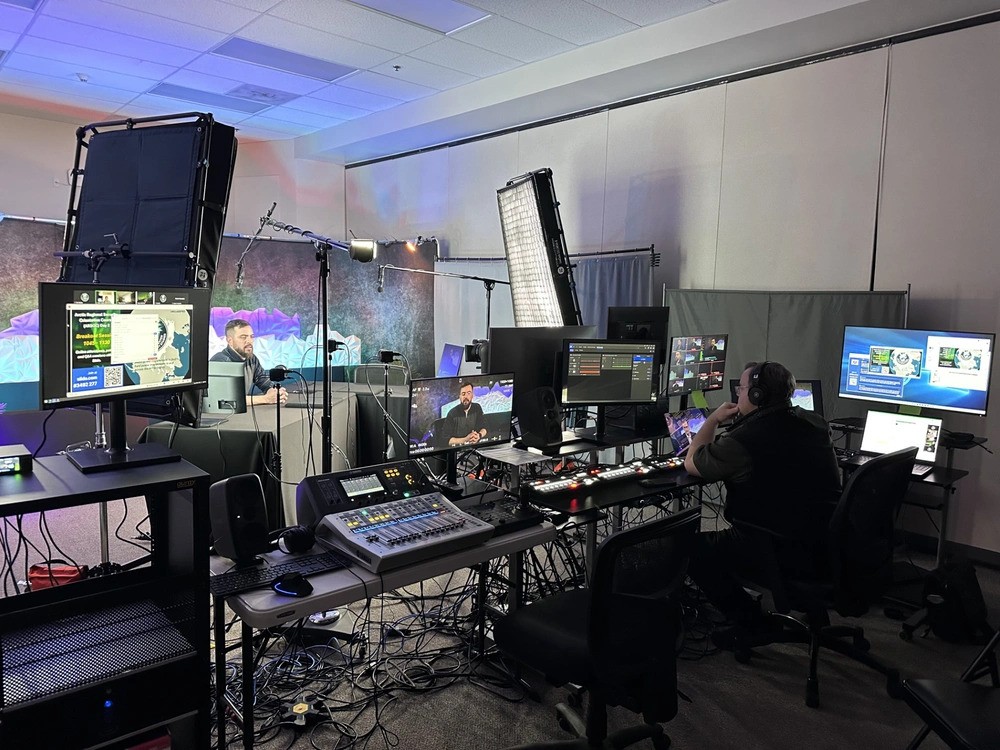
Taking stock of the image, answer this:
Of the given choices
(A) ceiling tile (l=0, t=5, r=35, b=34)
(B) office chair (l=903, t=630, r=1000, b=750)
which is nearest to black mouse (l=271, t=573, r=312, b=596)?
(B) office chair (l=903, t=630, r=1000, b=750)

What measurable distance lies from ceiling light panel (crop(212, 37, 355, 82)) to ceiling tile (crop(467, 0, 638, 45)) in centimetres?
142

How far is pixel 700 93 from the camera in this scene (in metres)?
4.94

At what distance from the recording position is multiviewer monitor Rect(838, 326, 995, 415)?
138 inches

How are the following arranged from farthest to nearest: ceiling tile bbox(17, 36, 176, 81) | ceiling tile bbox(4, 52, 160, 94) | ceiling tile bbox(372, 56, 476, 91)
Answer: ceiling tile bbox(372, 56, 476, 91), ceiling tile bbox(4, 52, 160, 94), ceiling tile bbox(17, 36, 176, 81)

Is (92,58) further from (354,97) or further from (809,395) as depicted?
(809,395)

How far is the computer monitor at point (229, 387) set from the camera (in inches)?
153

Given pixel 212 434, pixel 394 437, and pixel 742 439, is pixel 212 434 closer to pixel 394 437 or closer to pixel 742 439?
pixel 394 437

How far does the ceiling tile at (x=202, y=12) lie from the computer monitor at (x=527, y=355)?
9.48ft

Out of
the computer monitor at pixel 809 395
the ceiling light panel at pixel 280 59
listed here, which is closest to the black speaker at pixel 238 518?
the computer monitor at pixel 809 395

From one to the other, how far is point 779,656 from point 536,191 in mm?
2886

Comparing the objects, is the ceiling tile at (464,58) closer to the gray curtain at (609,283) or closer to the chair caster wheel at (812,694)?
the gray curtain at (609,283)

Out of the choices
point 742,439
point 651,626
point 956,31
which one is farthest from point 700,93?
point 651,626

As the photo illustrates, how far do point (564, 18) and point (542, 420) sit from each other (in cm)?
290

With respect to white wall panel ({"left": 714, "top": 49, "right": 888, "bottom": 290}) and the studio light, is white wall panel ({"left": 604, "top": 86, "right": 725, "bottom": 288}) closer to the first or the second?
white wall panel ({"left": 714, "top": 49, "right": 888, "bottom": 290})
